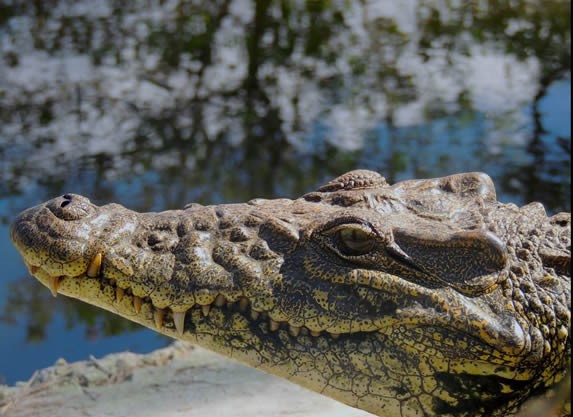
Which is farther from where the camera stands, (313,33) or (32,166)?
(313,33)

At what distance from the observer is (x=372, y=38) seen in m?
11.2

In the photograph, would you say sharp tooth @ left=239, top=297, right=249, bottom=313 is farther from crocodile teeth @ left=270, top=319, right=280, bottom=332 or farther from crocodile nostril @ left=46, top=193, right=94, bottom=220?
crocodile nostril @ left=46, top=193, right=94, bottom=220

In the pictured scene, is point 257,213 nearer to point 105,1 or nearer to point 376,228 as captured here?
point 376,228

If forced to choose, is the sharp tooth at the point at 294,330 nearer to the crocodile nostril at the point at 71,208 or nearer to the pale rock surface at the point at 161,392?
the crocodile nostril at the point at 71,208

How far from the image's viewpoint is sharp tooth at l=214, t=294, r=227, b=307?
2859mm

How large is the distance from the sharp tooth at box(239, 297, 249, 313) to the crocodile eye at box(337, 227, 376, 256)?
15.6 inches

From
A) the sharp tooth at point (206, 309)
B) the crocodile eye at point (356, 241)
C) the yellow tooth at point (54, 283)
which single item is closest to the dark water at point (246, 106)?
the yellow tooth at point (54, 283)

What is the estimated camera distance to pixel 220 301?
9.42 ft

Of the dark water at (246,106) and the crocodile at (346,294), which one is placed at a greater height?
the crocodile at (346,294)

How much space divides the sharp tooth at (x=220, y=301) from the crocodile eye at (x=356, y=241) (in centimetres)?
46

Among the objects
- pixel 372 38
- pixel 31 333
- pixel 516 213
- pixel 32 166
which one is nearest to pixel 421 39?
pixel 372 38

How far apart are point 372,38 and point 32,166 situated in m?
5.40

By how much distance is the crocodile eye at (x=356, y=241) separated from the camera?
290 cm

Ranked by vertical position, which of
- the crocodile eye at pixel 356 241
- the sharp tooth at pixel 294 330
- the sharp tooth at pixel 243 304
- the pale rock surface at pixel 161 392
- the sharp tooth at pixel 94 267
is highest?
the crocodile eye at pixel 356 241
